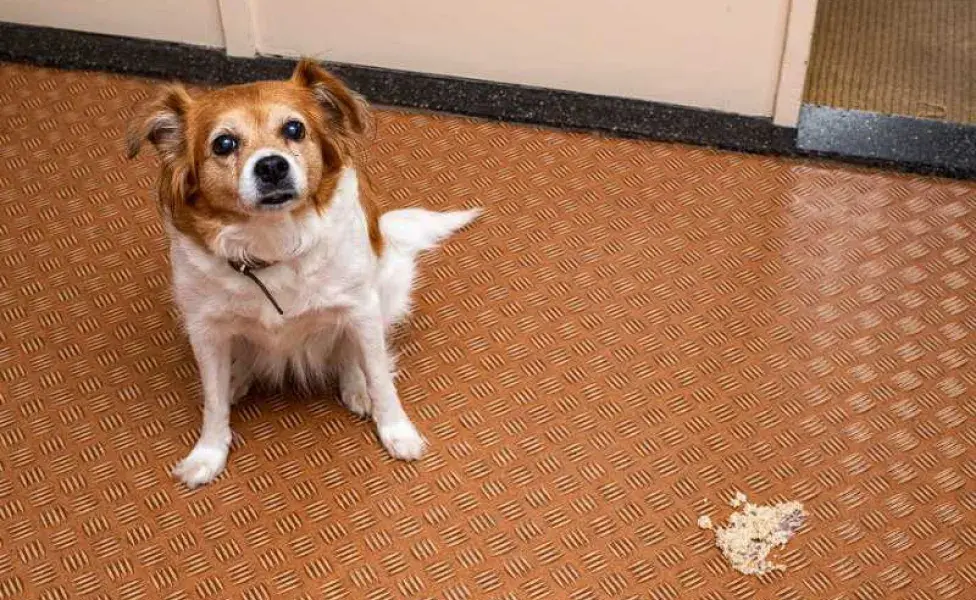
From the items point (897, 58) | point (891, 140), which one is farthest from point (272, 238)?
point (897, 58)

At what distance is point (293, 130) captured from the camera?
6.82 ft

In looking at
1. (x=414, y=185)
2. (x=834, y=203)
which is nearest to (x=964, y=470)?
(x=834, y=203)

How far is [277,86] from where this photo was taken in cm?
210

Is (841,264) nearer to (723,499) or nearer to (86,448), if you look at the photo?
(723,499)

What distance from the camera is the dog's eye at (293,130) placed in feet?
6.81

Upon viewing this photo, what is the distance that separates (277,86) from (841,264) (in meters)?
1.36

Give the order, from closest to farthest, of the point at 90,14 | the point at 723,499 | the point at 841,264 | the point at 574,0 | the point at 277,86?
the point at 277,86 < the point at 723,499 < the point at 841,264 < the point at 574,0 < the point at 90,14

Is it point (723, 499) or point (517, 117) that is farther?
point (517, 117)

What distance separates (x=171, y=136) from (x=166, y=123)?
25 mm

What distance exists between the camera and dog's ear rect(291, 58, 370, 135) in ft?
6.97

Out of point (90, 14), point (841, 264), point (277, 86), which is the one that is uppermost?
point (277, 86)

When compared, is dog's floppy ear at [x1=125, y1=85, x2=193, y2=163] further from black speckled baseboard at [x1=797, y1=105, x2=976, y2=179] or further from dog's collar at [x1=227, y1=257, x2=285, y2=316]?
black speckled baseboard at [x1=797, y1=105, x2=976, y2=179]

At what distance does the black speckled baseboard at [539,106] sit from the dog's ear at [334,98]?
1082 mm

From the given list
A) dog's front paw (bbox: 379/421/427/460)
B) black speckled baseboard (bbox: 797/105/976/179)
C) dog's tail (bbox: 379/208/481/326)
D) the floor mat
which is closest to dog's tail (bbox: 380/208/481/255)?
dog's tail (bbox: 379/208/481/326)
